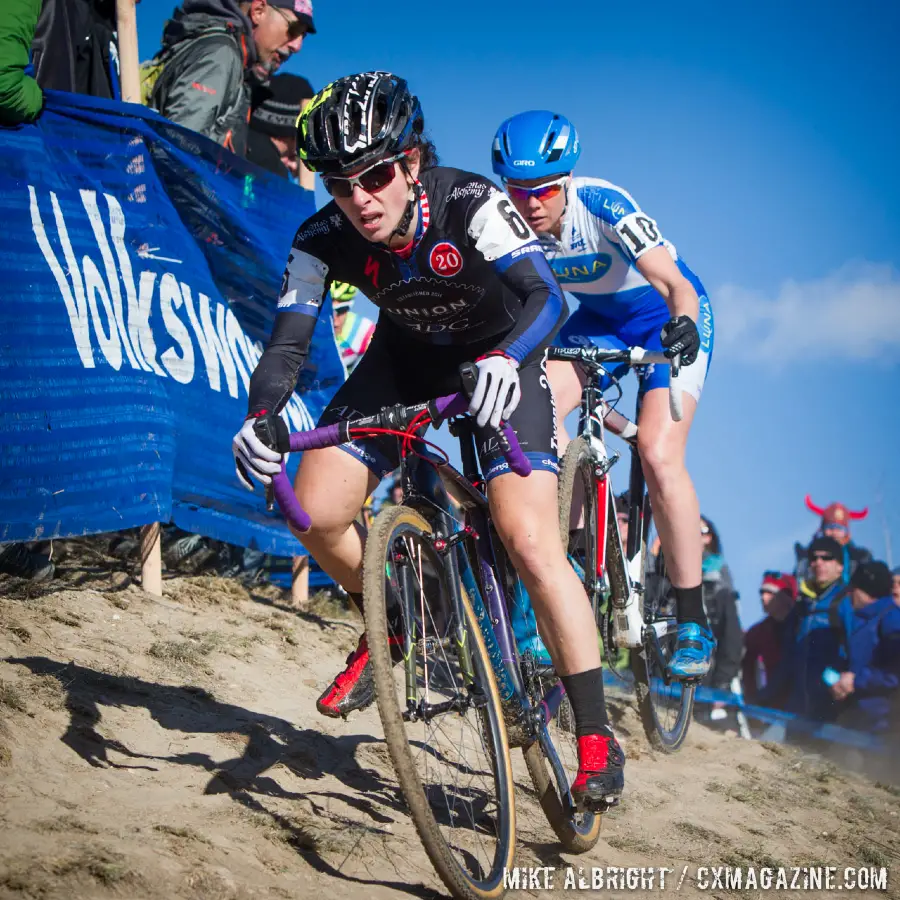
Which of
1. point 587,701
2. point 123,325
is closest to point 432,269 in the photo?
point 587,701

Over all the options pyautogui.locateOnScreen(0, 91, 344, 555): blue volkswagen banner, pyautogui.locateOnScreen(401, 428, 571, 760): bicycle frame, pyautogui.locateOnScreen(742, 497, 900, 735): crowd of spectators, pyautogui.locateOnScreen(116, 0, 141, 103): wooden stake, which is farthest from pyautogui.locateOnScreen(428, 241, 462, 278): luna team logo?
pyautogui.locateOnScreen(742, 497, 900, 735): crowd of spectators

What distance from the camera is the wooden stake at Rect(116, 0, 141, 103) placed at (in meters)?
6.57

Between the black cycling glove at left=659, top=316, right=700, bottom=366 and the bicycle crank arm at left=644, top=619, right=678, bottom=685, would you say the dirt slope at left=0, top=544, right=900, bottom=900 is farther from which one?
the black cycling glove at left=659, top=316, right=700, bottom=366

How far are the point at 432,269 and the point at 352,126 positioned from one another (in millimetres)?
620

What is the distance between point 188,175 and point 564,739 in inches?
170

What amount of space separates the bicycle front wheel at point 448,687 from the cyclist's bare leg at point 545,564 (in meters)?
0.32

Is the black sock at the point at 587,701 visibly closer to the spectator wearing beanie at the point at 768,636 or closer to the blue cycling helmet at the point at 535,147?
the blue cycling helmet at the point at 535,147

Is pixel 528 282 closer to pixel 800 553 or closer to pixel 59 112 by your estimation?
pixel 59 112

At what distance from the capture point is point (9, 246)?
5332mm

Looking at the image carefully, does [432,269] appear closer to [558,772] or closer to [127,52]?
[558,772]

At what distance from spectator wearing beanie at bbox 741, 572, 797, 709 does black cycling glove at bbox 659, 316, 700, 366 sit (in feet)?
23.0

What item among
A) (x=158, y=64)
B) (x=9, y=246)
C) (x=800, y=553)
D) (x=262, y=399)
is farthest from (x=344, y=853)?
(x=800, y=553)

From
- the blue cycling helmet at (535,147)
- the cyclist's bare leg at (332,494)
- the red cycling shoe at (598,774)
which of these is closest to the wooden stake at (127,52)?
the blue cycling helmet at (535,147)

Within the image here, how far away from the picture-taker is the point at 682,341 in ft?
16.1
